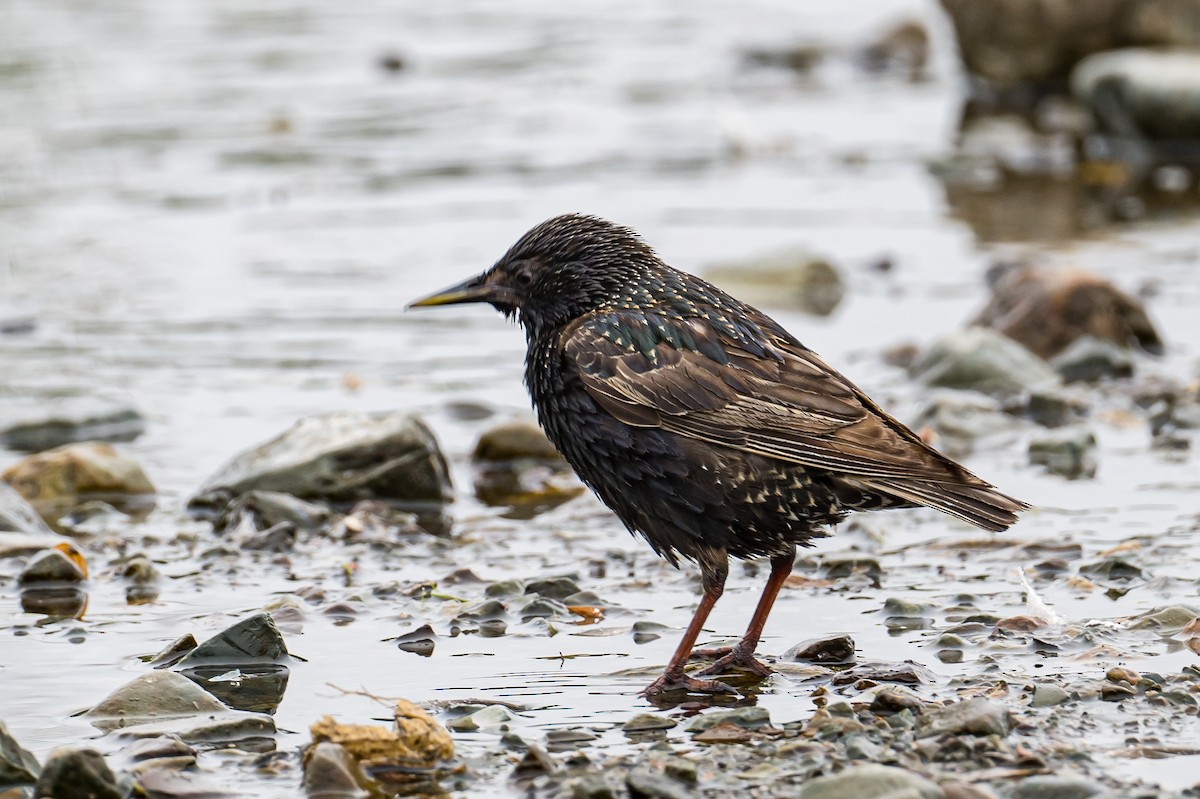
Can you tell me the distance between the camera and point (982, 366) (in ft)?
29.0

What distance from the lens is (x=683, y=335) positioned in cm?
584

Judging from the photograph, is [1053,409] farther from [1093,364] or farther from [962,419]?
[1093,364]

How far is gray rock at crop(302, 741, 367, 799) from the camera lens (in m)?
4.42

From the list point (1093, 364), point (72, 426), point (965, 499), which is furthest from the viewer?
point (1093, 364)

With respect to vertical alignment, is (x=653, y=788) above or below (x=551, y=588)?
above

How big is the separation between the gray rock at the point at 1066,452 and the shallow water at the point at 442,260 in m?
0.12

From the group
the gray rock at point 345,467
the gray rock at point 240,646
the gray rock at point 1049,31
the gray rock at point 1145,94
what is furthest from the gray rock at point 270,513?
the gray rock at point 1049,31

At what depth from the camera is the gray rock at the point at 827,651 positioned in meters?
5.52

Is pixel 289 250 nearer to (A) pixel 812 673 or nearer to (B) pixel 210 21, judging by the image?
(A) pixel 812 673

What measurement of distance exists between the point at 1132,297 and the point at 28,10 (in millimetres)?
14681

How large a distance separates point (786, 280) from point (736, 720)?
634 centimetres

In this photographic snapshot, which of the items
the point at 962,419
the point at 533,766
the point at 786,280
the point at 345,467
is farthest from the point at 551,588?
the point at 786,280

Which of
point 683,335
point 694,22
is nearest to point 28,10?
point 694,22

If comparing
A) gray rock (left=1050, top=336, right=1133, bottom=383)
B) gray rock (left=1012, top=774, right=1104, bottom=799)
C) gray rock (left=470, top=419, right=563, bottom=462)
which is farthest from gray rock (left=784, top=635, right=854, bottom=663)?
gray rock (left=1050, top=336, right=1133, bottom=383)
